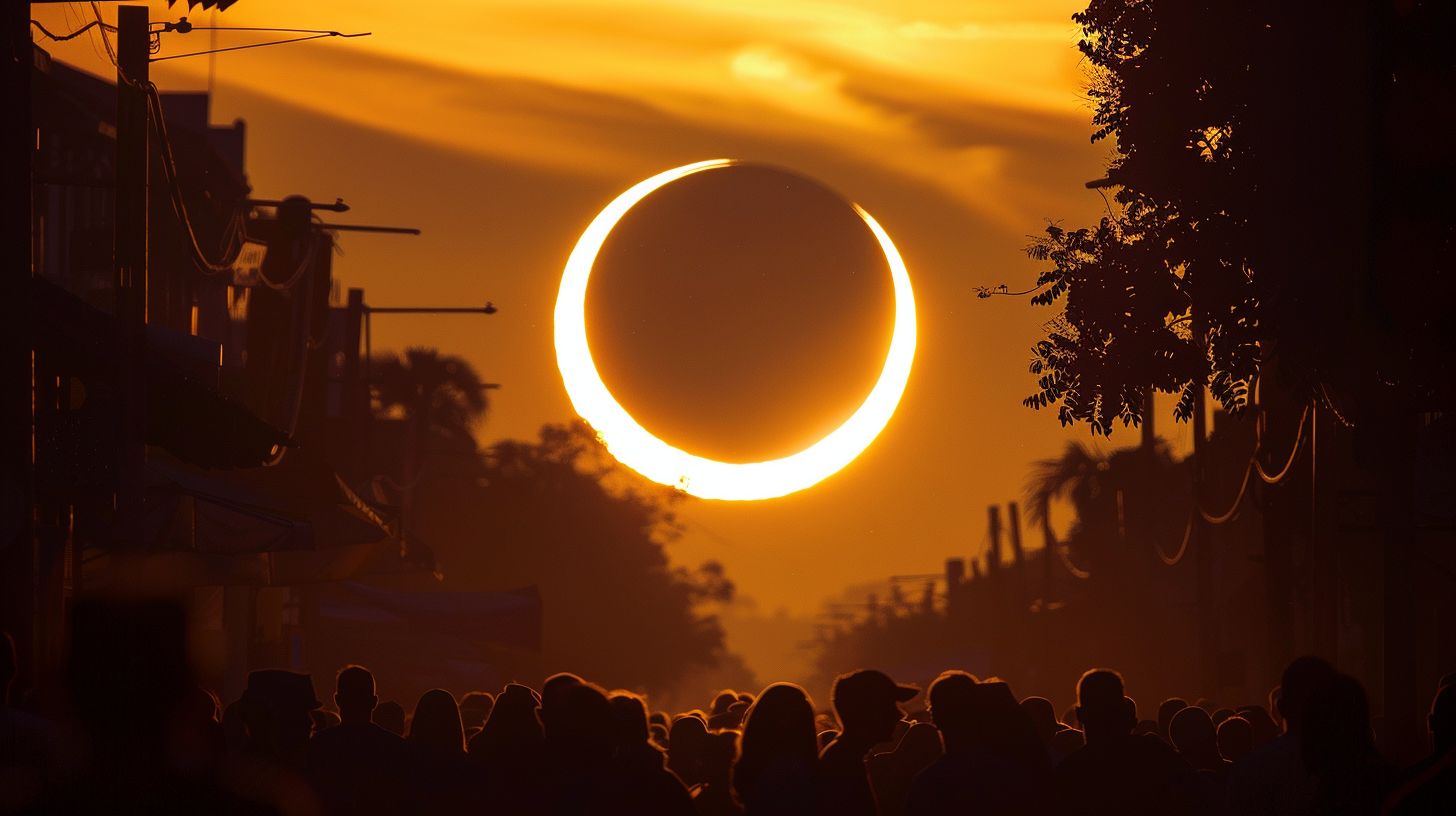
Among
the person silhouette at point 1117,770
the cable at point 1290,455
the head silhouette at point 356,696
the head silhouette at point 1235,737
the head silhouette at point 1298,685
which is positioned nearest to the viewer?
the head silhouette at point 1298,685

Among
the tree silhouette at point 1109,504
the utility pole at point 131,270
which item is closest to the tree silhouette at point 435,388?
the tree silhouette at point 1109,504

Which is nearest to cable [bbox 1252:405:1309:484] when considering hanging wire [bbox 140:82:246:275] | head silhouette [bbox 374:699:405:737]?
head silhouette [bbox 374:699:405:737]

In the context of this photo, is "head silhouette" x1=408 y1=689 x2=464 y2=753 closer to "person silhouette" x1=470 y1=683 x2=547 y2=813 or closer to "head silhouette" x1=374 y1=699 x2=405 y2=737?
"person silhouette" x1=470 y1=683 x2=547 y2=813

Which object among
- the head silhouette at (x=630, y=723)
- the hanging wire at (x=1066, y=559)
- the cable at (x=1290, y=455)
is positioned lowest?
the hanging wire at (x=1066, y=559)

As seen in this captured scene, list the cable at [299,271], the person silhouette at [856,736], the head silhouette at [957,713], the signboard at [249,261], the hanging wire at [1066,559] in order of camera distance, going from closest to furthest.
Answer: the person silhouette at [856,736] → the head silhouette at [957,713] → the cable at [299,271] → the signboard at [249,261] → the hanging wire at [1066,559]

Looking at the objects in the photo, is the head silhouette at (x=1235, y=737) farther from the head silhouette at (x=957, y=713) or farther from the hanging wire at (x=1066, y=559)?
the hanging wire at (x=1066, y=559)

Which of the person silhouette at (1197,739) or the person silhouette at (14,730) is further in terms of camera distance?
the person silhouette at (1197,739)

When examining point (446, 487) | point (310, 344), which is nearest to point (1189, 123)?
point (310, 344)
